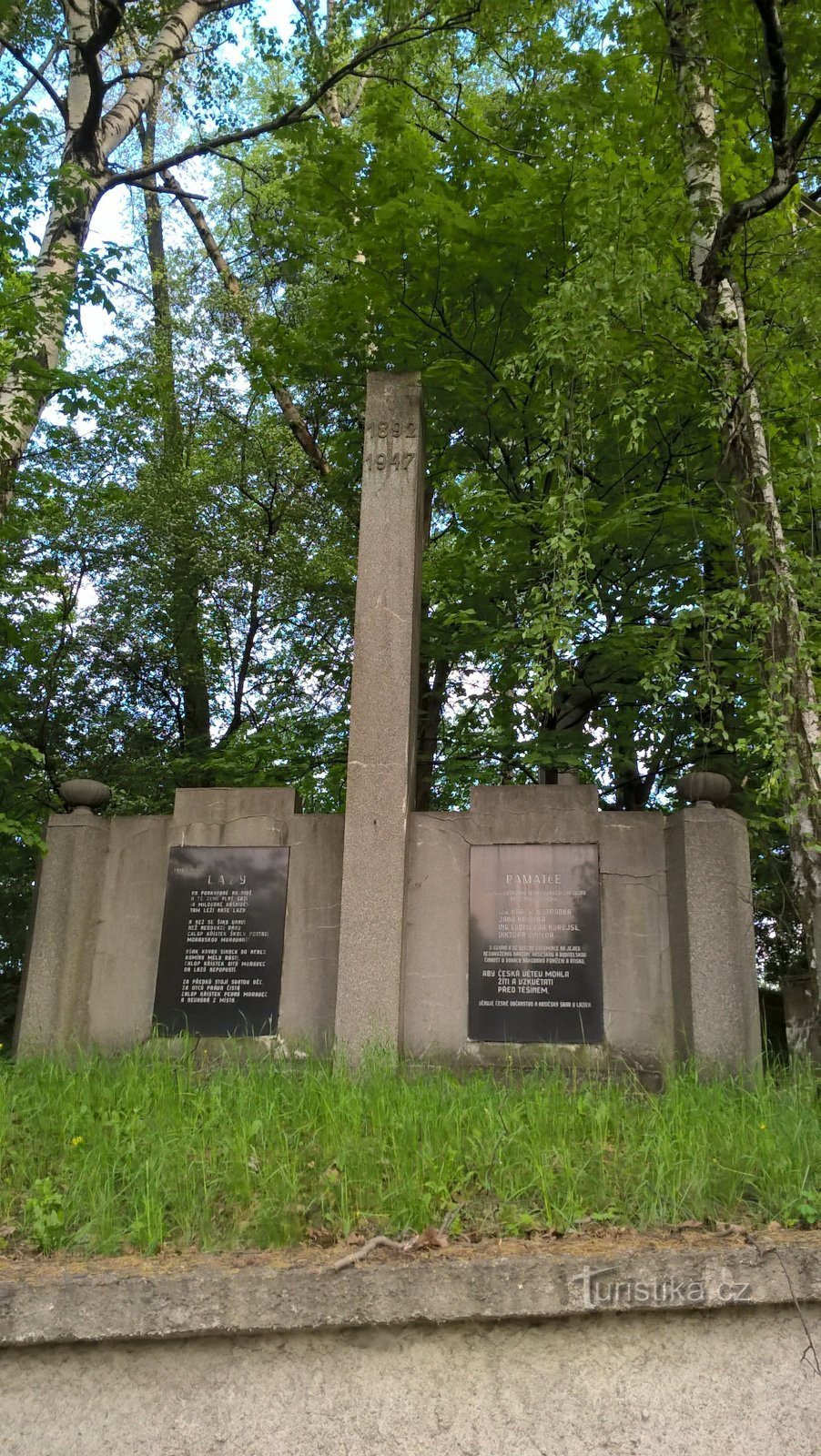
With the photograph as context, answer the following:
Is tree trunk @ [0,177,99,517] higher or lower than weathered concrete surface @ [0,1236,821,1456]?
higher

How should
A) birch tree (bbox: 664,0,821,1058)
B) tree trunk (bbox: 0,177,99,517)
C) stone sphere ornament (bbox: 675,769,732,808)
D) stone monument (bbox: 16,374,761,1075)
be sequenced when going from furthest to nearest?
tree trunk (bbox: 0,177,99,517) → stone sphere ornament (bbox: 675,769,732,808) → stone monument (bbox: 16,374,761,1075) → birch tree (bbox: 664,0,821,1058)

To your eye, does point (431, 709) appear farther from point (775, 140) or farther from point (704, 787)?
point (775, 140)

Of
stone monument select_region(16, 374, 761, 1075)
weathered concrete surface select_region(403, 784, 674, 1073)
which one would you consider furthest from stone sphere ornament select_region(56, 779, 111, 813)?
weathered concrete surface select_region(403, 784, 674, 1073)

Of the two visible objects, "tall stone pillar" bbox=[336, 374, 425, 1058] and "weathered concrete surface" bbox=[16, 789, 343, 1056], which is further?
"weathered concrete surface" bbox=[16, 789, 343, 1056]

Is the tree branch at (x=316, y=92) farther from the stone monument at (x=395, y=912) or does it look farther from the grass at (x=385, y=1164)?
the grass at (x=385, y=1164)

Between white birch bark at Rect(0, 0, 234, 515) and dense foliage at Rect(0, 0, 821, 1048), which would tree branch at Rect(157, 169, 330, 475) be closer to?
dense foliage at Rect(0, 0, 821, 1048)

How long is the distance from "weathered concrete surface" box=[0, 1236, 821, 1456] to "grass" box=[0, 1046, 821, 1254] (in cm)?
37

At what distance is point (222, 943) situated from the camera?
25.0ft

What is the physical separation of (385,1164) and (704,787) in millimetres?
3816

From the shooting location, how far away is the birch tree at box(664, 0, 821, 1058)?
19.3 ft

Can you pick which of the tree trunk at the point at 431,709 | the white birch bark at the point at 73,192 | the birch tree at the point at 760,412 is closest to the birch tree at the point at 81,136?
the white birch bark at the point at 73,192

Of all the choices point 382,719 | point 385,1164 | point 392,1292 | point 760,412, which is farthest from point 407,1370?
point 760,412

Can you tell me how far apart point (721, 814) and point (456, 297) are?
19.8 ft

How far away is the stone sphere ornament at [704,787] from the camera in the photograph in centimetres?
725
